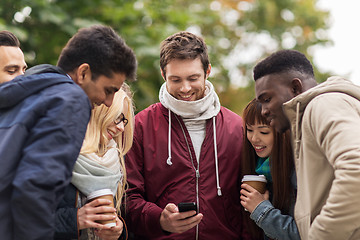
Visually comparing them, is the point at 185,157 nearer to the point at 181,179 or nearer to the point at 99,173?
the point at 181,179

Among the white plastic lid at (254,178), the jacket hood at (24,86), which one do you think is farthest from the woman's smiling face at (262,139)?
the jacket hood at (24,86)

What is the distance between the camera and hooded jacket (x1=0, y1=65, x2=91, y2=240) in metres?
1.85

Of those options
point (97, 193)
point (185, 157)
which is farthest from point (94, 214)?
point (185, 157)

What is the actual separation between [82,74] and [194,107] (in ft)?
3.69

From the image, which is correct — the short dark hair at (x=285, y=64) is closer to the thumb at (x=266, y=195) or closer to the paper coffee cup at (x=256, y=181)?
the paper coffee cup at (x=256, y=181)

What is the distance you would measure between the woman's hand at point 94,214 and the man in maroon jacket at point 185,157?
624 mm

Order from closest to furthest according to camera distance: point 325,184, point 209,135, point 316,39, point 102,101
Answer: point 325,184 → point 102,101 → point 209,135 → point 316,39

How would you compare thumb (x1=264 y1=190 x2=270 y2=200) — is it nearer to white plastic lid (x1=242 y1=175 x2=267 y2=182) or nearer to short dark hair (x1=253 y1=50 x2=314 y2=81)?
white plastic lid (x1=242 y1=175 x2=267 y2=182)

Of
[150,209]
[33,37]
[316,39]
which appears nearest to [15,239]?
[150,209]

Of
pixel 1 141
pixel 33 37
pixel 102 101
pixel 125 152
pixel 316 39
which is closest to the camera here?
pixel 1 141

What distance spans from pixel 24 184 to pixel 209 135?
64.8 inches

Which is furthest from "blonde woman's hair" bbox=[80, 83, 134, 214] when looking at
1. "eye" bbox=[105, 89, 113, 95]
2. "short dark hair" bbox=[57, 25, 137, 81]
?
"short dark hair" bbox=[57, 25, 137, 81]

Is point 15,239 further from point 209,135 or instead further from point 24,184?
point 209,135

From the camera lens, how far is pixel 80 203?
8.10 feet
